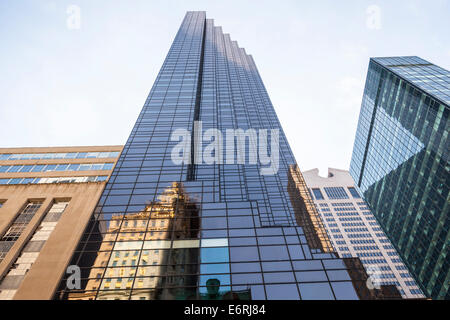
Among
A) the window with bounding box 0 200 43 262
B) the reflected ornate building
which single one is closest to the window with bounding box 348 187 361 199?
the reflected ornate building

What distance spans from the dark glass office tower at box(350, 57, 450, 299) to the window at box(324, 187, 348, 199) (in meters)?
67.2

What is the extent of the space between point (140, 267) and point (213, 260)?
6.13 metres

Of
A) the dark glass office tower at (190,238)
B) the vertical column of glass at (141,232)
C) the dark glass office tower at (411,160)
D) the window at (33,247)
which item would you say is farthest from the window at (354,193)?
the window at (33,247)

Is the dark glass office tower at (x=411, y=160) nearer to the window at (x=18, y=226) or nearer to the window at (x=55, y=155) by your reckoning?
the window at (x=55, y=155)

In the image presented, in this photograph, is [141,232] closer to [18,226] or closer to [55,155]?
[18,226]

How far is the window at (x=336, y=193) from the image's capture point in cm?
14765

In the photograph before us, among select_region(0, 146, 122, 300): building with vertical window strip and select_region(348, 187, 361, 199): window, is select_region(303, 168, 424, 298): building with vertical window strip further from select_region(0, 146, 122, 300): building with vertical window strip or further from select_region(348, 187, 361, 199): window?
select_region(0, 146, 122, 300): building with vertical window strip

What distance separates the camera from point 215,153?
43.9 meters

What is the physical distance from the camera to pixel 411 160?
2408 inches
